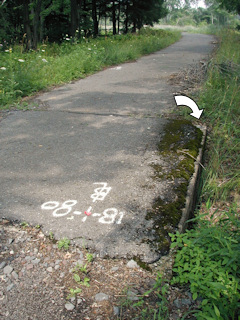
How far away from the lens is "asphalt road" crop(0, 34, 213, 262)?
2320mm

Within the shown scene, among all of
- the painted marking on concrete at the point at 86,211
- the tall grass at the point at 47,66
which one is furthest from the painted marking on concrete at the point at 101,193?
the tall grass at the point at 47,66

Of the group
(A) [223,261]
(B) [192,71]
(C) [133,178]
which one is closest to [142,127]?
(C) [133,178]

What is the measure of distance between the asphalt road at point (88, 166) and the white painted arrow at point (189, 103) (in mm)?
170

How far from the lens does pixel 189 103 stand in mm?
4977

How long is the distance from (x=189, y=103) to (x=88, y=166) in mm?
2571

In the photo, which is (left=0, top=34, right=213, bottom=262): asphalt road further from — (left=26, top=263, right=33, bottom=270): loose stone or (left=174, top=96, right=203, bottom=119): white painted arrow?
(left=26, top=263, right=33, bottom=270): loose stone

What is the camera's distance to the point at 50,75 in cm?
691

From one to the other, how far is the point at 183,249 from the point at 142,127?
2.49 m

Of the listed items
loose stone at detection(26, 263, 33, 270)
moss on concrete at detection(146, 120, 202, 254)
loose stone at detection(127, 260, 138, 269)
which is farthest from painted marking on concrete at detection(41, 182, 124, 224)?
loose stone at detection(26, 263, 33, 270)

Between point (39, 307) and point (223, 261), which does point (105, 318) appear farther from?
point (223, 261)

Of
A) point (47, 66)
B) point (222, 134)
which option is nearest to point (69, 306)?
point (222, 134)

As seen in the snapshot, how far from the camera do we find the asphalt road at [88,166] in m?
2.32

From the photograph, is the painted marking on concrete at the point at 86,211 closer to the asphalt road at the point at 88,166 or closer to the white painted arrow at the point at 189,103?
the asphalt road at the point at 88,166

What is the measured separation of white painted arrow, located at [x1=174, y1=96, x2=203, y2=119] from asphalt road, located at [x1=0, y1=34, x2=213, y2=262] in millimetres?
170
